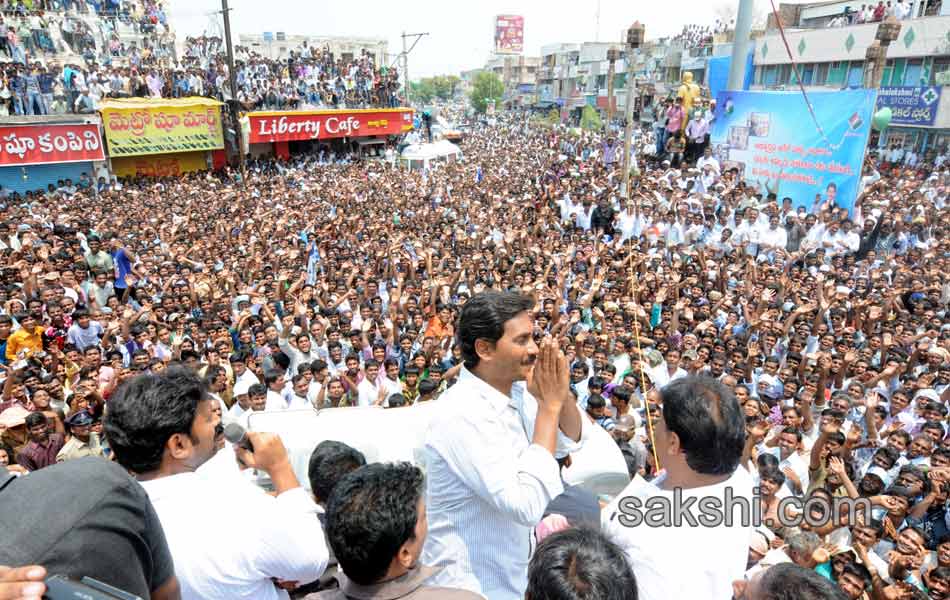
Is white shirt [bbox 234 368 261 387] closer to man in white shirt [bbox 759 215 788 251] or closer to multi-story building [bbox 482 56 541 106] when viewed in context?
man in white shirt [bbox 759 215 788 251]

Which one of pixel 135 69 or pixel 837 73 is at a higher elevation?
pixel 837 73

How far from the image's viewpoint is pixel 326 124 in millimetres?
20703

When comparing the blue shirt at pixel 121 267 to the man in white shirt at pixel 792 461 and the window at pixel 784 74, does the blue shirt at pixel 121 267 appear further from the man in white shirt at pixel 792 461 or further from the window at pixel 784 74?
the window at pixel 784 74

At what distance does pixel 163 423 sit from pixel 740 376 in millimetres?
4691

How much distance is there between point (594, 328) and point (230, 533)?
539 centimetres

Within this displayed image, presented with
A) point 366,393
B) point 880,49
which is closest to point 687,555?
point 366,393

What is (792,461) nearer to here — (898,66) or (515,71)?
(898,66)

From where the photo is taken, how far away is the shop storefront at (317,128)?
18.9 m

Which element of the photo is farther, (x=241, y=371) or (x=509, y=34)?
(x=509, y=34)

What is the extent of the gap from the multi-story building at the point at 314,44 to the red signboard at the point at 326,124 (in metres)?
12.9

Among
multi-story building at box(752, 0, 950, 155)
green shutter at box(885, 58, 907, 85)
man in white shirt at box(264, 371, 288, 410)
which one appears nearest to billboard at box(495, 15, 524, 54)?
multi-story building at box(752, 0, 950, 155)

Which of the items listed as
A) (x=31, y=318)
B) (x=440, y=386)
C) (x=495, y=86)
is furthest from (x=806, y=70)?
(x=495, y=86)

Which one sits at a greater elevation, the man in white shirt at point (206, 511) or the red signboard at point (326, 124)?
the red signboard at point (326, 124)

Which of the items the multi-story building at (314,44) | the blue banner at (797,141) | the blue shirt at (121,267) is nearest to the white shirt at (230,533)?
the blue shirt at (121,267)
